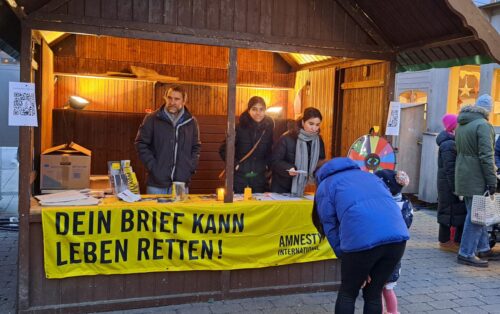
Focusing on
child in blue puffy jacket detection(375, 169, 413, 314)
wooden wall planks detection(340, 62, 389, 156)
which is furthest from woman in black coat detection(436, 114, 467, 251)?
child in blue puffy jacket detection(375, 169, 413, 314)

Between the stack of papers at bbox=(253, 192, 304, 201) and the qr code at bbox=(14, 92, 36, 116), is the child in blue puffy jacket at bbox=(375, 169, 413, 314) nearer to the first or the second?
the stack of papers at bbox=(253, 192, 304, 201)

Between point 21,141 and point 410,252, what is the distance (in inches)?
204

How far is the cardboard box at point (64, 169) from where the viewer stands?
480cm

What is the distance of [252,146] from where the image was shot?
5207mm

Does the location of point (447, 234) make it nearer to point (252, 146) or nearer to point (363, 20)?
point (252, 146)

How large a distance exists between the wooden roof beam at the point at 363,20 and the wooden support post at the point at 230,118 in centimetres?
128

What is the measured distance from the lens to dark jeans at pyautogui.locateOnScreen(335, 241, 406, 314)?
3117mm

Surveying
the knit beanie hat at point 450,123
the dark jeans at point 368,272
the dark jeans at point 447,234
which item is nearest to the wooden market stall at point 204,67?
the dark jeans at point 368,272

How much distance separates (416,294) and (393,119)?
6.09 ft

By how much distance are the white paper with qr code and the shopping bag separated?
197 inches

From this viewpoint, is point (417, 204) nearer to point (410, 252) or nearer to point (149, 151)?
point (410, 252)

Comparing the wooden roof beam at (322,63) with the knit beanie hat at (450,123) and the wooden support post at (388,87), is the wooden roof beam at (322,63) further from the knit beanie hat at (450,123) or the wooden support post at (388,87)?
the knit beanie hat at (450,123)

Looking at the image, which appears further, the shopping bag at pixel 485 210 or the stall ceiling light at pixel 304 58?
the stall ceiling light at pixel 304 58

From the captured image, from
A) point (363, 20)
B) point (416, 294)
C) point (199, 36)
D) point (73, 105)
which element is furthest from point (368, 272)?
point (73, 105)
